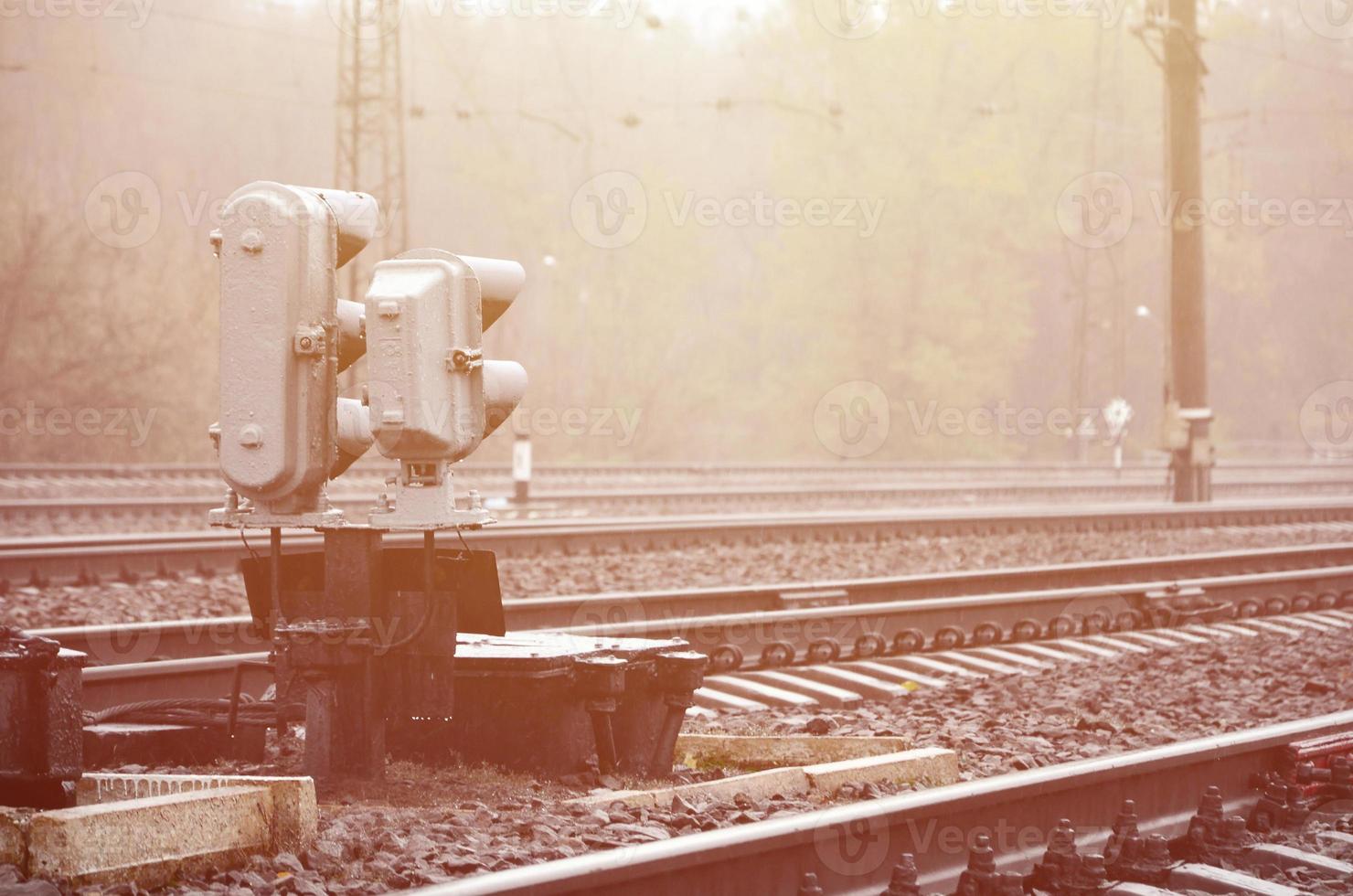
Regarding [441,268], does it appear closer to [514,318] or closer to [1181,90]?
[1181,90]

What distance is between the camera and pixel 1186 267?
20891 millimetres

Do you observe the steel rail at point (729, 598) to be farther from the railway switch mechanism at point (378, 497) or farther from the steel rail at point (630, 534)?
the railway switch mechanism at point (378, 497)

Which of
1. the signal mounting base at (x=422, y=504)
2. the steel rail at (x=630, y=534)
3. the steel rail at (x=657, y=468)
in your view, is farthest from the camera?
the steel rail at (x=657, y=468)

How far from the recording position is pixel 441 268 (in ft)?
15.6

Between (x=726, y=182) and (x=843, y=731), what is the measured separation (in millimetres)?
42693

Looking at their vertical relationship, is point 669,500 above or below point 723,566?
above

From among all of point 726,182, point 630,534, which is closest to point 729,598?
point 630,534

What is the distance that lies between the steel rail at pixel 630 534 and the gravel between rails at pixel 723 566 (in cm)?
20

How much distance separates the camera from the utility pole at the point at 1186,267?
20250 mm

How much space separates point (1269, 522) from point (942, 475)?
1375 cm

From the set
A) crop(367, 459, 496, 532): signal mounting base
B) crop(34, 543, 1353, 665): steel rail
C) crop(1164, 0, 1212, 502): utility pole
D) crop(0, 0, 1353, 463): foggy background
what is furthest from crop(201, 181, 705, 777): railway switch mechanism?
crop(0, 0, 1353, 463): foggy background

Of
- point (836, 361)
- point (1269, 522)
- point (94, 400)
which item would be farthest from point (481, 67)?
point (1269, 522)

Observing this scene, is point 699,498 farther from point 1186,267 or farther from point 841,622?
point 841,622

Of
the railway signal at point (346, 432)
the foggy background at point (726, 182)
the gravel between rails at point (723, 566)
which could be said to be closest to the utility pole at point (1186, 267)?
the gravel between rails at point (723, 566)
